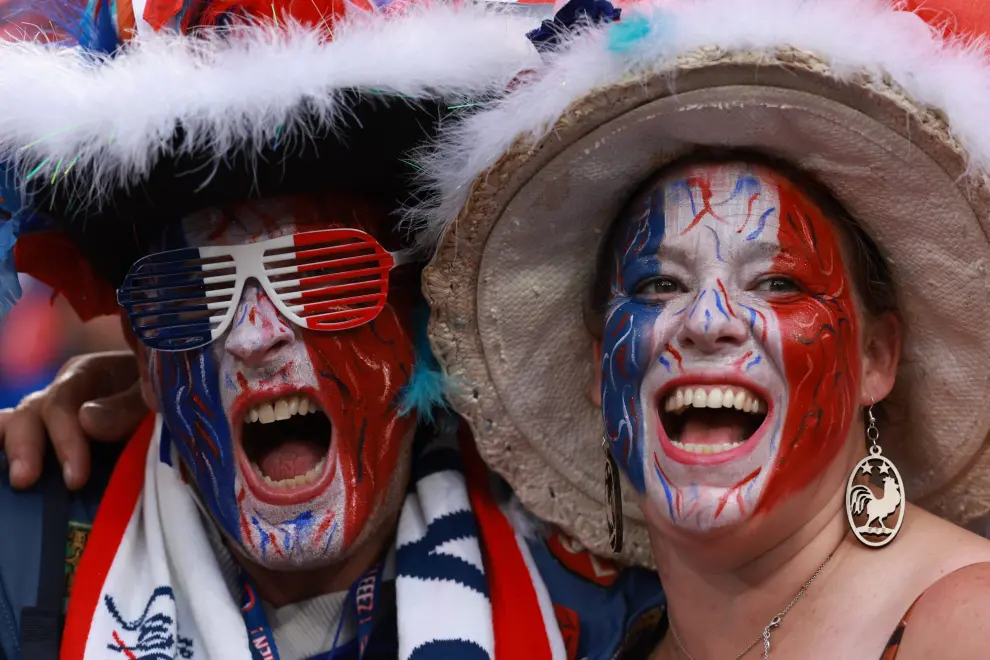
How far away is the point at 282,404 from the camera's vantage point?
7.37ft

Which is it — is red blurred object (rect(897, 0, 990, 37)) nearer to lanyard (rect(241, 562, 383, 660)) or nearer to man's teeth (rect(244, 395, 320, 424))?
man's teeth (rect(244, 395, 320, 424))

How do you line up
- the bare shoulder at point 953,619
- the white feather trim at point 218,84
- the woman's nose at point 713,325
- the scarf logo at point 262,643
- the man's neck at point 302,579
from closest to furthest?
the bare shoulder at point 953,619 < the woman's nose at point 713,325 < the white feather trim at point 218,84 < the scarf logo at point 262,643 < the man's neck at point 302,579

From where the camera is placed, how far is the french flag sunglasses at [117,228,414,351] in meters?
2.21

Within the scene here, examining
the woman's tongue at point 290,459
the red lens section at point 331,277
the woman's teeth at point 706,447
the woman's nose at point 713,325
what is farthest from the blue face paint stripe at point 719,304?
the woman's tongue at point 290,459

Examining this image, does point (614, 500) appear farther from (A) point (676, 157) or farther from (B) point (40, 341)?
(B) point (40, 341)

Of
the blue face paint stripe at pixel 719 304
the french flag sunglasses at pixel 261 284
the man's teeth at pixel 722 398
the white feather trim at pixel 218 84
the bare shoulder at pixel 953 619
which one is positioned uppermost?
the white feather trim at pixel 218 84

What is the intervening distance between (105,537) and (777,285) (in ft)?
4.95

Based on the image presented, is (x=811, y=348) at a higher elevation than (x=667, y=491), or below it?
higher

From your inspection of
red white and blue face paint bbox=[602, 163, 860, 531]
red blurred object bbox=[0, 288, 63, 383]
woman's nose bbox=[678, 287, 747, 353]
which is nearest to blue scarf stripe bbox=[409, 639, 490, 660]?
red white and blue face paint bbox=[602, 163, 860, 531]

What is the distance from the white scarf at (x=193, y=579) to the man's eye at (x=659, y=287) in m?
0.68

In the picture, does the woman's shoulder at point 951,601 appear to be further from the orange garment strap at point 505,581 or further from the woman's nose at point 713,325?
the orange garment strap at point 505,581

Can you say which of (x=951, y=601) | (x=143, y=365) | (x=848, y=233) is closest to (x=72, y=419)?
(x=143, y=365)

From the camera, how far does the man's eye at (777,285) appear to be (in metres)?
1.97

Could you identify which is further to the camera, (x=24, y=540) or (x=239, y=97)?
(x=24, y=540)
